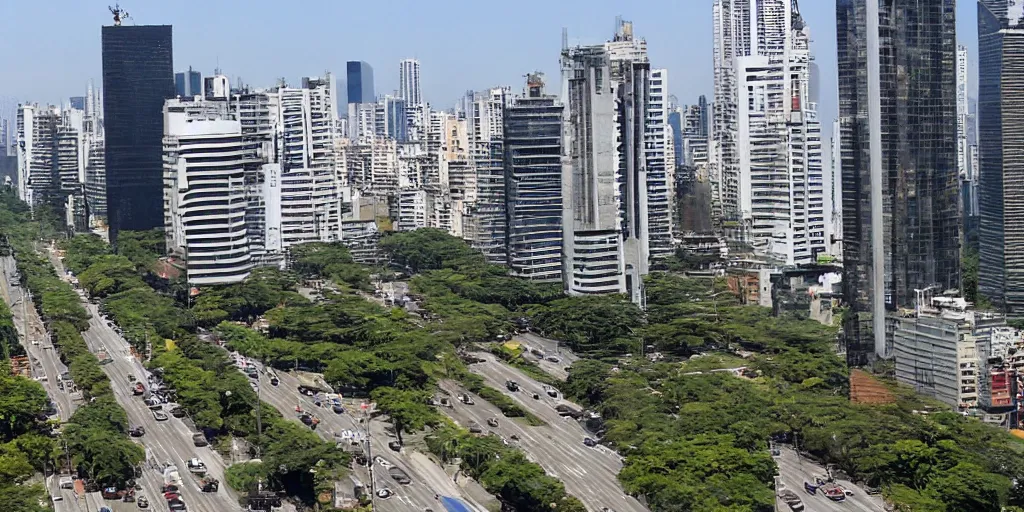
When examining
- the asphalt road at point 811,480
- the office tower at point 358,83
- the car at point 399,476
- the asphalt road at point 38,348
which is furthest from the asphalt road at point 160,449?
the office tower at point 358,83

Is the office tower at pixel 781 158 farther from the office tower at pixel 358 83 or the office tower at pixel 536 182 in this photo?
the office tower at pixel 358 83

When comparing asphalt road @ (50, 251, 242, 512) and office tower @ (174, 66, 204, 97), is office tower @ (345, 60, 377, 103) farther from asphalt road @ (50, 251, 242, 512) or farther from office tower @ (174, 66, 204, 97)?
asphalt road @ (50, 251, 242, 512)

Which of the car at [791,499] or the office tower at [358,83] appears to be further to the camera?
the office tower at [358,83]

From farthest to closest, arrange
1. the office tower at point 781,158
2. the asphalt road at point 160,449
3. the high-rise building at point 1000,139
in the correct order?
the office tower at point 781,158
the high-rise building at point 1000,139
the asphalt road at point 160,449

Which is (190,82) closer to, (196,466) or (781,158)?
(781,158)

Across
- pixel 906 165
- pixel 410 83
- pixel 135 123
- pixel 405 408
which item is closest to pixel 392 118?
pixel 410 83

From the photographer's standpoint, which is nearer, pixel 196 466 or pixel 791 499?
pixel 791 499

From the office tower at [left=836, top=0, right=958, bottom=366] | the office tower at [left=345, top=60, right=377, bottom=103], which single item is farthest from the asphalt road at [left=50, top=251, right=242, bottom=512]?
the office tower at [left=345, top=60, right=377, bottom=103]
